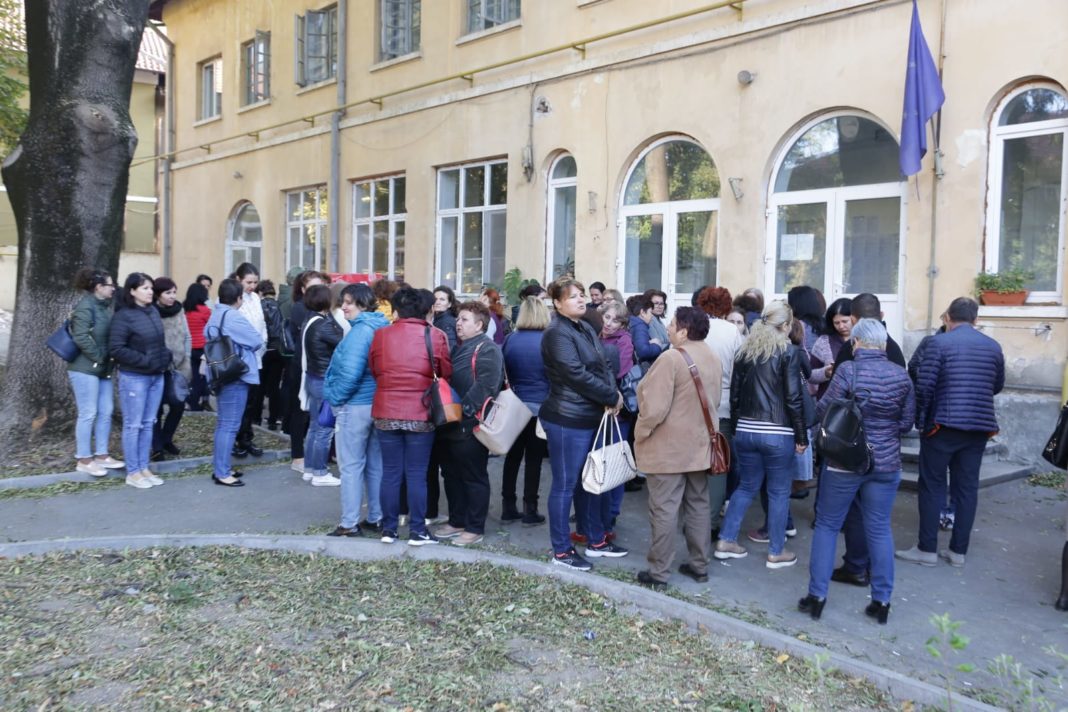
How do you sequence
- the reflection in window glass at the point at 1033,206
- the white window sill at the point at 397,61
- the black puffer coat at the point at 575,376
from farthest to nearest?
1. the white window sill at the point at 397,61
2. the reflection in window glass at the point at 1033,206
3. the black puffer coat at the point at 575,376

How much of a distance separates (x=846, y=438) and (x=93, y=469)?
21.7 feet

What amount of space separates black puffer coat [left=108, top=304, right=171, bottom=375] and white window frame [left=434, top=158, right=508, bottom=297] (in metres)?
7.45

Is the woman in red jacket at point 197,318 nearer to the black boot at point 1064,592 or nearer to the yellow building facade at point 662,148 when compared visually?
the yellow building facade at point 662,148

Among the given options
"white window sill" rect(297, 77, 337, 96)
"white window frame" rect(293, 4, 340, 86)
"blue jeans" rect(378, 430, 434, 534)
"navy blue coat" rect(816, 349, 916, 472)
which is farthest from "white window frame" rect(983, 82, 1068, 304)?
"white window frame" rect(293, 4, 340, 86)

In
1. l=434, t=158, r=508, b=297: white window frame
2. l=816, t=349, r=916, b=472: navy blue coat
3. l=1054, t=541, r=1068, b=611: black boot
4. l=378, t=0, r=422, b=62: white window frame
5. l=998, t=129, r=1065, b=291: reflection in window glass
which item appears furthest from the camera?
l=378, t=0, r=422, b=62: white window frame

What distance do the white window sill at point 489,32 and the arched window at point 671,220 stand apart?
3307mm

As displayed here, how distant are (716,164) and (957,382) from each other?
6.00 metres

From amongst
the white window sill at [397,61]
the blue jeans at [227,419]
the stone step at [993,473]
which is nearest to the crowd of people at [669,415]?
the blue jeans at [227,419]

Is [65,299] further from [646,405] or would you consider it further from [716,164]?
[716,164]

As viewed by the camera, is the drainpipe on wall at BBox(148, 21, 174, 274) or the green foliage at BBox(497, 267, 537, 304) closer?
the green foliage at BBox(497, 267, 537, 304)

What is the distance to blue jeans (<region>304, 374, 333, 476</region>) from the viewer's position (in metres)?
7.68

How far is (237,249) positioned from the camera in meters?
20.7

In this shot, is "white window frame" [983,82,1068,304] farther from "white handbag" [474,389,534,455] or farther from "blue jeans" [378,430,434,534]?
"blue jeans" [378,430,434,534]

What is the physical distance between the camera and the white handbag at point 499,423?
19.2ft
